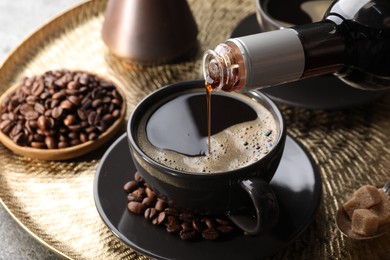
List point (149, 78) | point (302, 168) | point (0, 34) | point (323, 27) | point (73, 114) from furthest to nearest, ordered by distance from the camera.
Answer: point (0, 34) < point (149, 78) < point (73, 114) < point (302, 168) < point (323, 27)

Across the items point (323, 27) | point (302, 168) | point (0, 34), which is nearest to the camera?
point (323, 27)

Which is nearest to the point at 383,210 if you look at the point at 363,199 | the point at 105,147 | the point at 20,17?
the point at 363,199

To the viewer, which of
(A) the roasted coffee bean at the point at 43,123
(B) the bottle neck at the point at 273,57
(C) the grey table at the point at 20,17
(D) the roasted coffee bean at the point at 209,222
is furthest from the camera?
(C) the grey table at the point at 20,17

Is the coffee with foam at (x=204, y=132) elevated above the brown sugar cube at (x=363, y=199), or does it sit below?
above

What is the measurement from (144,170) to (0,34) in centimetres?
79

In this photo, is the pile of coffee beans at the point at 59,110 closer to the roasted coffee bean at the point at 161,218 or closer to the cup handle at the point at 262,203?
the roasted coffee bean at the point at 161,218

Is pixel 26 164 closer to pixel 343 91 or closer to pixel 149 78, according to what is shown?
pixel 149 78

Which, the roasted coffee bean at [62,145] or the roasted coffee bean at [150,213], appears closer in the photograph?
the roasted coffee bean at [150,213]

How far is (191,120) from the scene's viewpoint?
31.4 inches

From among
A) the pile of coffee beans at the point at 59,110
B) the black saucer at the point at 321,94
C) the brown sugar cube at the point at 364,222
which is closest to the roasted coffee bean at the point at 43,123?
the pile of coffee beans at the point at 59,110

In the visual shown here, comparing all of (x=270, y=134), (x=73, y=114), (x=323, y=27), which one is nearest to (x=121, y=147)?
(x=73, y=114)

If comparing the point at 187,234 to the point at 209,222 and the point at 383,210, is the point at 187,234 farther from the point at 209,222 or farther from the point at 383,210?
the point at 383,210

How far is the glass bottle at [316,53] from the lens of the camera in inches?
25.4

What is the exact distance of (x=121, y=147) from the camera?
2.83ft
